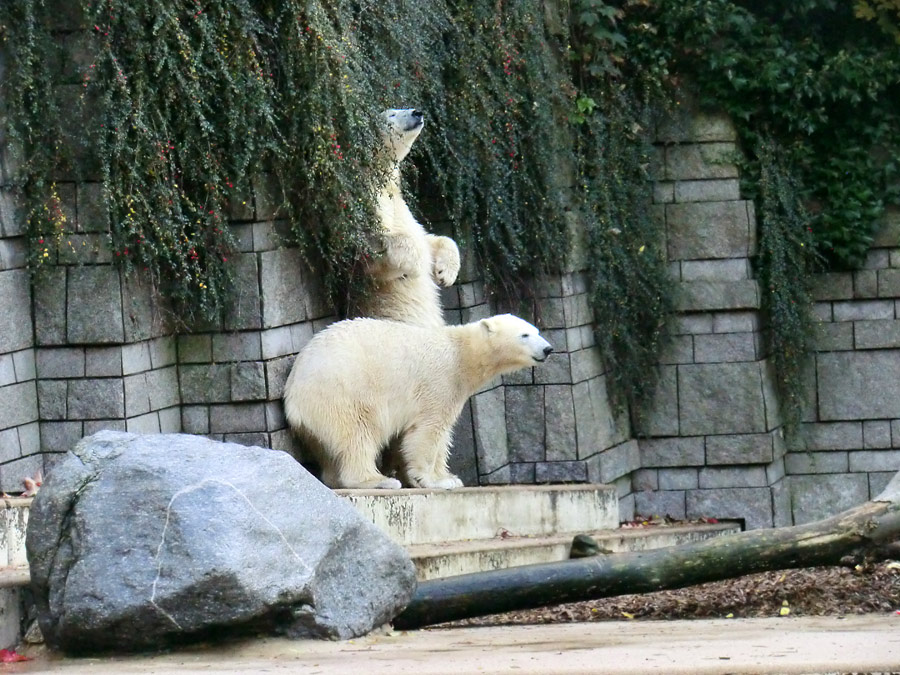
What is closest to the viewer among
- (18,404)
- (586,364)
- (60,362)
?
(18,404)

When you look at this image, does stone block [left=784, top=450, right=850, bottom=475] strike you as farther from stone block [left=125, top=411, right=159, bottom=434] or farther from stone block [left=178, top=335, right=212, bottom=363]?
stone block [left=125, top=411, right=159, bottom=434]

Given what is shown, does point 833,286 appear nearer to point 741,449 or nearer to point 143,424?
point 741,449

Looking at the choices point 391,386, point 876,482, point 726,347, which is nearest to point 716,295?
point 726,347

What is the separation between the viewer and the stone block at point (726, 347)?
27.3ft

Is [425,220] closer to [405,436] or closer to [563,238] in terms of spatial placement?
[563,238]

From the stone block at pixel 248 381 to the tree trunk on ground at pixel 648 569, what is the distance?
61.7 inches

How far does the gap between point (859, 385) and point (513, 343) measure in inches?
116

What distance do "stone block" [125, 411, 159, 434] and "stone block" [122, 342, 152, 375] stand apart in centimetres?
19

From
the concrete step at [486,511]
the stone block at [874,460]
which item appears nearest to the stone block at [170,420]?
the concrete step at [486,511]

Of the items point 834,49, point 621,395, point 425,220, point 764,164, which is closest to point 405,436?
point 425,220

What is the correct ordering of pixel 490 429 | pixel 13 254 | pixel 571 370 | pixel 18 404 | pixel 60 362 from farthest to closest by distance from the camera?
pixel 571 370 → pixel 490 429 → pixel 60 362 → pixel 18 404 → pixel 13 254

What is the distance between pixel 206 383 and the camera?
20.0ft

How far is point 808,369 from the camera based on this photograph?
8.61 meters

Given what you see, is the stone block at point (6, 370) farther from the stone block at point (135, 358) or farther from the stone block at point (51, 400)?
the stone block at point (135, 358)
